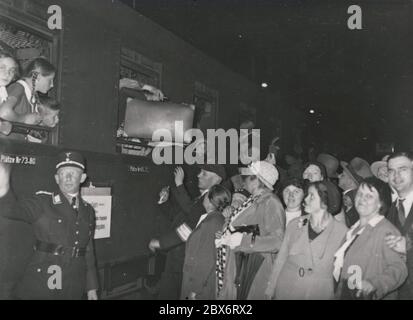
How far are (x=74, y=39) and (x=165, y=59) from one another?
5.55 ft

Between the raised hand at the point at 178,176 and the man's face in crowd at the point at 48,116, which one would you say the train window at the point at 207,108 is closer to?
the raised hand at the point at 178,176

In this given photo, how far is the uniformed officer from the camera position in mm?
3180

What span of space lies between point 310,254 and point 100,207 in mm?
2152

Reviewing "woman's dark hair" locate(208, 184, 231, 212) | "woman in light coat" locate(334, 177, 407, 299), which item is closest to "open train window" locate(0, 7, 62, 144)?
"woman's dark hair" locate(208, 184, 231, 212)

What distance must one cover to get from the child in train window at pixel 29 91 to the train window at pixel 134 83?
3.85ft

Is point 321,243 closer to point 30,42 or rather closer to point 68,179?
point 68,179

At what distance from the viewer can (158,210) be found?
536 cm

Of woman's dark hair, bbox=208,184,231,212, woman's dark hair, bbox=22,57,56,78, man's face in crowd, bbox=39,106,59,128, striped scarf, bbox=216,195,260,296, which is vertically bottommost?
striped scarf, bbox=216,195,260,296

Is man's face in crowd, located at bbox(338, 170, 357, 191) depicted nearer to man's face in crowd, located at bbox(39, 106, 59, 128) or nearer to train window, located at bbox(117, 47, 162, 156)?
train window, located at bbox(117, 47, 162, 156)

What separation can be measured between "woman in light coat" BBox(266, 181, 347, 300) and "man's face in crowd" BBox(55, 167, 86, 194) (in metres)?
1.73

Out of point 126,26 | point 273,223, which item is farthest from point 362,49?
point 273,223

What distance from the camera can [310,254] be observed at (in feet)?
10.3


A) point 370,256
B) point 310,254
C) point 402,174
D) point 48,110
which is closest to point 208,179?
point 310,254

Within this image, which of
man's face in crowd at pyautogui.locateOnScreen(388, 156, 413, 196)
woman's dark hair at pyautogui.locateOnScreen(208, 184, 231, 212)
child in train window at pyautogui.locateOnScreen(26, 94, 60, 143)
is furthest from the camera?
woman's dark hair at pyautogui.locateOnScreen(208, 184, 231, 212)
